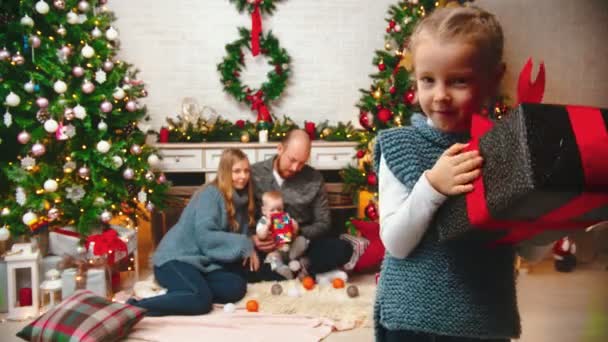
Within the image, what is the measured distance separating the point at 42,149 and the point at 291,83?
7.46ft

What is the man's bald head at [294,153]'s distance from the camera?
10.7ft

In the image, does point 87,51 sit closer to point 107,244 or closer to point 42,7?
point 42,7

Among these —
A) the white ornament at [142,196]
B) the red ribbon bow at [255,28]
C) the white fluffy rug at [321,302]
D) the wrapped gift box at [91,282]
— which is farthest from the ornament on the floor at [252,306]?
the red ribbon bow at [255,28]

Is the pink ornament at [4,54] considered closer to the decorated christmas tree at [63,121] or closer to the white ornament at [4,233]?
the decorated christmas tree at [63,121]

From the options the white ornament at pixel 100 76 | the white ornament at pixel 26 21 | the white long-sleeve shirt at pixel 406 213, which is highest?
the white ornament at pixel 26 21

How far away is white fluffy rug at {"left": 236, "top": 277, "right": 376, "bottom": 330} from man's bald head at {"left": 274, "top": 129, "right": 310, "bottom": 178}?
671mm

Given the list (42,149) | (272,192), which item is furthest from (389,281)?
(42,149)

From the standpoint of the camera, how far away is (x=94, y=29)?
126 inches

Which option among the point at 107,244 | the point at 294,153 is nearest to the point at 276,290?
the point at 294,153

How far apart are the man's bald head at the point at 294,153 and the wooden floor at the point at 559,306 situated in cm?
113

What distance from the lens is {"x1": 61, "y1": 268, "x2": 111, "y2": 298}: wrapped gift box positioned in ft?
9.29

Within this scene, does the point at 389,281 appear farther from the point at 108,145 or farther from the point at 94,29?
the point at 94,29

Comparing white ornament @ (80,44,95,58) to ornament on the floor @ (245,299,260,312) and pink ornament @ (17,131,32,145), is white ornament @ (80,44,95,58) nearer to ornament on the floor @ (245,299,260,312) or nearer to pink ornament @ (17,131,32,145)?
pink ornament @ (17,131,32,145)

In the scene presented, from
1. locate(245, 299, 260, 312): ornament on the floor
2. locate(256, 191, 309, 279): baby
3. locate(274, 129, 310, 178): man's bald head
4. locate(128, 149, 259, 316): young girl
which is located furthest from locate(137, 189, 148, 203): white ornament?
locate(245, 299, 260, 312): ornament on the floor
